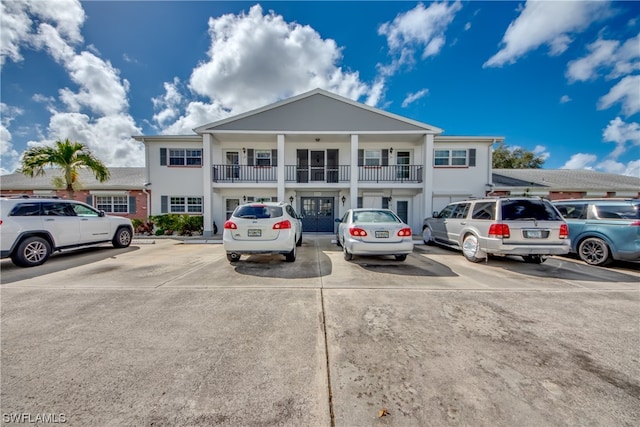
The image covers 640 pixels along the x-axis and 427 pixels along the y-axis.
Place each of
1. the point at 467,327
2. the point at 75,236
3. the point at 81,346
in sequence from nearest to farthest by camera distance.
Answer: the point at 81,346 → the point at 467,327 → the point at 75,236

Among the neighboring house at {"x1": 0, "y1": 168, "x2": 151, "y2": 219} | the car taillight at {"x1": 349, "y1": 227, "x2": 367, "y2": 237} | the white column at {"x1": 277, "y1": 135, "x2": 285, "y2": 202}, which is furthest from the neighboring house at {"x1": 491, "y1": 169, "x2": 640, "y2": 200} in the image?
the neighboring house at {"x1": 0, "y1": 168, "x2": 151, "y2": 219}

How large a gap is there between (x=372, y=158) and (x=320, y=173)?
312cm

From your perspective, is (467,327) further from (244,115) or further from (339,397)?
(244,115)

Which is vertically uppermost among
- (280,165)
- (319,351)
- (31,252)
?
(280,165)

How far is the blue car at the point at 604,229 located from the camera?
6.06m

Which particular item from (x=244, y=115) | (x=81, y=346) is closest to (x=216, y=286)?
(x=81, y=346)

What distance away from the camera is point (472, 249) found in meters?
6.92

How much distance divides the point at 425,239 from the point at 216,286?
8443mm

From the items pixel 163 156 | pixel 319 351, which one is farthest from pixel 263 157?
pixel 319 351

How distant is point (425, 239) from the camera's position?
10250 millimetres

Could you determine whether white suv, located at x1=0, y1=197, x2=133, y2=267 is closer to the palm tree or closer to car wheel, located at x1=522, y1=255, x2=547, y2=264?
the palm tree

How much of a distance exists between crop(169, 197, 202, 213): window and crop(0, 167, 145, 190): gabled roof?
6.69 feet

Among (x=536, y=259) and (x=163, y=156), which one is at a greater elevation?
(x=163, y=156)

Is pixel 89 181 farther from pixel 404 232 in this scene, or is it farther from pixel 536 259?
pixel 536 259
